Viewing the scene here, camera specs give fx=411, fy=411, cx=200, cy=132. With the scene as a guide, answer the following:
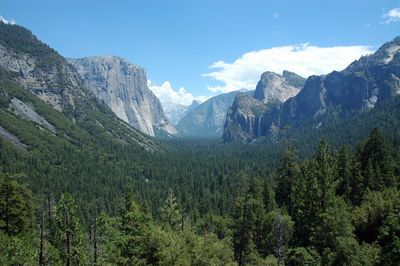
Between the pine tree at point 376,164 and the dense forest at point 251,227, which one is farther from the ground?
the pine tree at point 376,164

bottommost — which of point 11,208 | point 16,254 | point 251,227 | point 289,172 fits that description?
point 251,227

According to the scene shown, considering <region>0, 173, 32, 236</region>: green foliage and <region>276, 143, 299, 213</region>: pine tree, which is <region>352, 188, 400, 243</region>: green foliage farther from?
<region>0, 173, 32, 236</region>: green foliage

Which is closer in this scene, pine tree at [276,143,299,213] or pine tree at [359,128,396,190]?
pine tree at [359,128,396,190]

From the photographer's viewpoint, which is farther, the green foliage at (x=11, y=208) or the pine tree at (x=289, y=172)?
the pine tree at (x=289, y=172)

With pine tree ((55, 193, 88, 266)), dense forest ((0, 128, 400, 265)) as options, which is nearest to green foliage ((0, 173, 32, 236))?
dense forest ((0, 128, 400, 265))

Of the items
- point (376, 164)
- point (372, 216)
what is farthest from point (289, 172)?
point (372, 216)

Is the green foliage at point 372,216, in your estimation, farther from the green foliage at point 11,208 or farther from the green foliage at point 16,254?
the green foliage at point 11,208

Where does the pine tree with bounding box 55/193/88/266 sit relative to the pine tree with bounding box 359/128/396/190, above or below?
below

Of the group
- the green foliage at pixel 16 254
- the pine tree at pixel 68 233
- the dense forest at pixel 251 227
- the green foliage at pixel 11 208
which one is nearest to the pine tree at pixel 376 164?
the dense forest at pixel 251 227

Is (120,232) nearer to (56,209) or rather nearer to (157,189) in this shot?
(56,209)

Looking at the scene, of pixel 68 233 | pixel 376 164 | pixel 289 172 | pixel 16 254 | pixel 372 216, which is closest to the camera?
pixel 16 254

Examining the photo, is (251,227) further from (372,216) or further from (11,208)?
(11,208)

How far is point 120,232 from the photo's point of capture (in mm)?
49469

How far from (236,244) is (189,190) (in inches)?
4126
